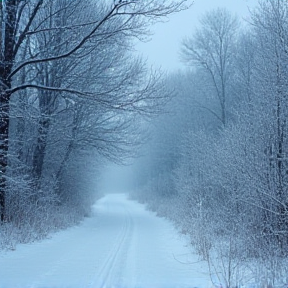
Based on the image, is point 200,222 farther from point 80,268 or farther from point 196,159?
point 196,159

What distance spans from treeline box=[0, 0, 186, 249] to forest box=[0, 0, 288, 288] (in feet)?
0.16

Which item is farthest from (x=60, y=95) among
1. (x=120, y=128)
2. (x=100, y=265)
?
(x=100, y=265)

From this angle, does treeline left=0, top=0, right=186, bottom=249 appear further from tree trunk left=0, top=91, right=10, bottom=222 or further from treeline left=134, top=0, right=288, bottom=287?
treeline left=134, top=0, right=288, bottom=287

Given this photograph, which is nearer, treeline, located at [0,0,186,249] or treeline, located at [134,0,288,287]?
treeline, located at [134,0,288,287]

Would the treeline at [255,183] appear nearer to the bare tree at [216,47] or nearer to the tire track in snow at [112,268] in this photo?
the tire track in snow at [112,268]

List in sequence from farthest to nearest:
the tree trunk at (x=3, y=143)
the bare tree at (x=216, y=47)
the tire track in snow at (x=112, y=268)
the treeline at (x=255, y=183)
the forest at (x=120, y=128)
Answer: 1. the bare tree at (x=216, y=47)
2. the tree trunk at (x=3, y=143)
3. the forest at (x=120, y=128)
4. the treeline at (x=255, y=183)
5. the tire track in snow at (x=112, y=268)

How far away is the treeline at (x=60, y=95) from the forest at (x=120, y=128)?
0.05 metres

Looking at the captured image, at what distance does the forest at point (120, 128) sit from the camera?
859 cm

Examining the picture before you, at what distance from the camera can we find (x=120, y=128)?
17594 mm

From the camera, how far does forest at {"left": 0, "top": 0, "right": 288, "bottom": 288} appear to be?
8594 mm

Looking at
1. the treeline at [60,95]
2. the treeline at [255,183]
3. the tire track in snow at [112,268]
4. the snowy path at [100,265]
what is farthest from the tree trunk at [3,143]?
the treeline at [255,183]

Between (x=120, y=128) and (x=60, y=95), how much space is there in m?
3.77

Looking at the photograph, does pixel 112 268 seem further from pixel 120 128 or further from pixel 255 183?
pixel 120 128

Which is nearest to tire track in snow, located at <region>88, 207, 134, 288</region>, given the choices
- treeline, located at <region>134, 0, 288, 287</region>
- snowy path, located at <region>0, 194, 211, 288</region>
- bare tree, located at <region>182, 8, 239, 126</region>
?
snowy path, located at <region>0, 194, 211, 288</region>
